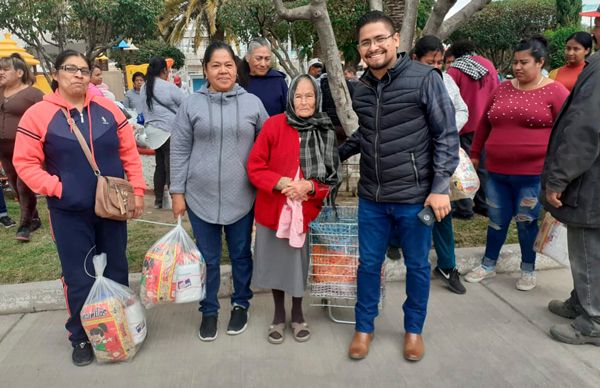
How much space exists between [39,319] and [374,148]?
2.74 m

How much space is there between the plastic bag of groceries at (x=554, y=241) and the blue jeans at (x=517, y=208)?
0.19 m

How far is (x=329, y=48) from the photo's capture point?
485 centimetres

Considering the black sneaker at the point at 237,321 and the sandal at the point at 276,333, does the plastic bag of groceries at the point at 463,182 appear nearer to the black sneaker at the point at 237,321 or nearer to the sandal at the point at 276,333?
the sandal at the point at 276,333

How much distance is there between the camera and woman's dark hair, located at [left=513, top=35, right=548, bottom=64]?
3.43 m

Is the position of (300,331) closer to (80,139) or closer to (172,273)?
(172,273)

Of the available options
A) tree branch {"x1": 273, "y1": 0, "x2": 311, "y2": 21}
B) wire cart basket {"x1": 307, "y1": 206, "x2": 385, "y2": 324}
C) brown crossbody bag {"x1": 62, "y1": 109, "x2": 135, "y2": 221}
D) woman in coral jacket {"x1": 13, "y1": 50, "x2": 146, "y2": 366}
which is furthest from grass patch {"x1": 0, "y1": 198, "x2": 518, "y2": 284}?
tree branch {"x1": 273, "y1": 0, "x2": 311, "y2": 21}

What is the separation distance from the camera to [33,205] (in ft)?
16.4

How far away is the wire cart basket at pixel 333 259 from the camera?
10.6 feet

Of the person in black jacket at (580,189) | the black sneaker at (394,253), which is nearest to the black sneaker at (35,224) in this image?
the black sneaker at (394,253)

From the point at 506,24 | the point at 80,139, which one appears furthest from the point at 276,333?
the point at 506,24

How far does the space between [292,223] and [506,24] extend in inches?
986

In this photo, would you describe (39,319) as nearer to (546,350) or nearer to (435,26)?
(546,350)

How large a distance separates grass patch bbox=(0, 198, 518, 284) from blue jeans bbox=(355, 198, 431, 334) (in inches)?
66.5

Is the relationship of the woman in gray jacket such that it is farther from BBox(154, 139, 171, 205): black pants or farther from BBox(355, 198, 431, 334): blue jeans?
BBox(154, 139, 171, 205): black pants
